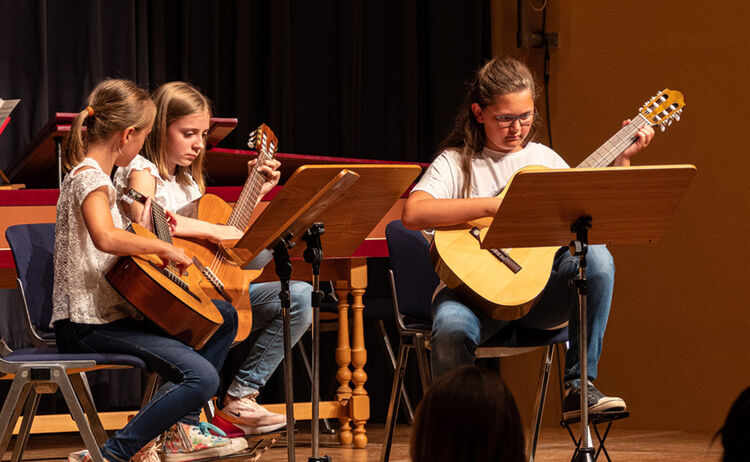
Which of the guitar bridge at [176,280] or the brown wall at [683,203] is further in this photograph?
the brown wall at [683,203]

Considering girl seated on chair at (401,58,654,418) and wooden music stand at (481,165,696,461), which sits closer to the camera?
wooden music stand at (481,165,696,461)

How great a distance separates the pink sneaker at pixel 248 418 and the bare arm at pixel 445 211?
1.08 m

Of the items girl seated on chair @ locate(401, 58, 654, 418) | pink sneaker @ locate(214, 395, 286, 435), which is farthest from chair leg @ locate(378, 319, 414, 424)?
girl seated on chair @ locate(401, 58, 654, 418)

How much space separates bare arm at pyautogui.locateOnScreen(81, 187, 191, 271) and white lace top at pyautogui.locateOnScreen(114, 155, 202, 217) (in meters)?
0.56

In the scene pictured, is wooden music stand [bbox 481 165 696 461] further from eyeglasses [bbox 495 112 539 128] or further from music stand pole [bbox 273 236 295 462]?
eyeglasses [bbox 495 112 539 128]

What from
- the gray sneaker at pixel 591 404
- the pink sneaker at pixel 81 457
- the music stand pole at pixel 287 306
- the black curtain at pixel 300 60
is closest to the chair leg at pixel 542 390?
the gray sneaker at pixel 591 404

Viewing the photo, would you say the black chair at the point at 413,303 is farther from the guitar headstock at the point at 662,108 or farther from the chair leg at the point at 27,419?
the chair leg at the point at 27,419

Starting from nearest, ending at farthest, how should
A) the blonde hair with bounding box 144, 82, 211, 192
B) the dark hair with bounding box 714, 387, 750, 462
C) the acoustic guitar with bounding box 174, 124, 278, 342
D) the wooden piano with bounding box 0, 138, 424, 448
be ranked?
the dark hair with bounding box 714, 387, 750, 462
the acoustic guitar with bounding box 174, 124, 278, 342
the blonde hair with bounding box 144, 82, 211, 192
the wooden piano with bounding box 0, 138, 424, 448

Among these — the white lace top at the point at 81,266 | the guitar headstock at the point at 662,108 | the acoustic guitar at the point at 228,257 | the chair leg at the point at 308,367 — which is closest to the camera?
the white lace top at the point at 81,266

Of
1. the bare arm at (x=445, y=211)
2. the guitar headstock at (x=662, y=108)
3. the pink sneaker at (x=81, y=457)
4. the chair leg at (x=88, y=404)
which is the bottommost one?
the pink sneaker at (x=81, y=457)

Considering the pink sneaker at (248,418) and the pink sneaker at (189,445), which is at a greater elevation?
the pink sneaker at (189,445)

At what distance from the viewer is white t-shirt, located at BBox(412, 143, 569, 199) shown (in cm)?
307

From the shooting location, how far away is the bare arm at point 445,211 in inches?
111

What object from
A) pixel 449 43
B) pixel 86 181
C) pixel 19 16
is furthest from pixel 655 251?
pixel 19 16
